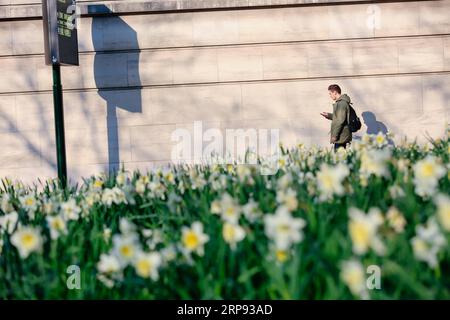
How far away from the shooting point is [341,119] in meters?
10.3

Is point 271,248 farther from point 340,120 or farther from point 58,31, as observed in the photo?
point 58,31

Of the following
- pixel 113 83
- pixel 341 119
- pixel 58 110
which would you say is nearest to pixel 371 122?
pixel 341 119

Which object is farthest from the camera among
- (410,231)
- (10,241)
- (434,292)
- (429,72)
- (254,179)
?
(429,72)

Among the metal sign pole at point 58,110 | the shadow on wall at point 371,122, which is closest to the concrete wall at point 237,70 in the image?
the shadow on wall at point 371,122

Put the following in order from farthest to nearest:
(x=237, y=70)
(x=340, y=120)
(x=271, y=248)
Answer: (x=237, y=70)
(x=340, y=120)
(x=271, y=248)

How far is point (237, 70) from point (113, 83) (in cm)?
227

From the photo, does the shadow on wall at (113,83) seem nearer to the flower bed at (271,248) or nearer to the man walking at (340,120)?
the man walking at (340,120)

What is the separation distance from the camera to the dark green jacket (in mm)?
10305

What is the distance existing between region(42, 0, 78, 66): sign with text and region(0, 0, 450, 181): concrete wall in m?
1.39

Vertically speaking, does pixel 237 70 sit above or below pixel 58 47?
below

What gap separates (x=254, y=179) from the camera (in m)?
3.61
